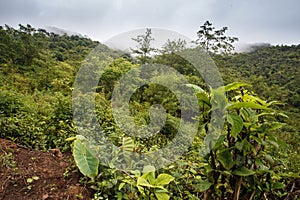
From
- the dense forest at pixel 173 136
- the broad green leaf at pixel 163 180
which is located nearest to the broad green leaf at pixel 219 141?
the dense forest at pixel 173 136

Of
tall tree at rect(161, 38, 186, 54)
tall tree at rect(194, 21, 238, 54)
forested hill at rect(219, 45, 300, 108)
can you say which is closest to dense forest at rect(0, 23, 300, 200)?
tall tree at rect(161, 38, 186, 54)

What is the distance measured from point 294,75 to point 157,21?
1859 cm

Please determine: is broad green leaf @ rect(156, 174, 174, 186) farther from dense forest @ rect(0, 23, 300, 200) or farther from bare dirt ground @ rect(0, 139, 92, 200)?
bare dirt ground @ rect(0, 139, 92, 200)

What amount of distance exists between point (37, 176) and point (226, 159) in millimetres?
1373

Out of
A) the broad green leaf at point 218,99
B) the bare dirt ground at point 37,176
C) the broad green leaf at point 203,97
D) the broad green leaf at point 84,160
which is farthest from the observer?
the bare dirt ground at point 37,176

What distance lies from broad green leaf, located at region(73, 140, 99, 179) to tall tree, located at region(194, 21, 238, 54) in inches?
313

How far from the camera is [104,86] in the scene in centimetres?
525

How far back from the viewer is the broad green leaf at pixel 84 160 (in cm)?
139

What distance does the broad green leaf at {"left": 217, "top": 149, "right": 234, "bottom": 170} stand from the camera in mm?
917

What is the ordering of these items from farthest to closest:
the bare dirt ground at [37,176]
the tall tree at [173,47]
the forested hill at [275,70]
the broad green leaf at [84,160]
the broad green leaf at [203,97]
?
the forested hill at [275,70]
the tall tree at [173,47]
the bare dirt ground at [37,176]
the broad green leaf at [84,160]
the broad green leaf at [203,97]

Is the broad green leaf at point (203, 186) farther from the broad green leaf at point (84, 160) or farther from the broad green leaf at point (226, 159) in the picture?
the broad green leaf at point (84, 160)

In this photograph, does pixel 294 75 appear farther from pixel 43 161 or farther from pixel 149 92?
pixel 43 161

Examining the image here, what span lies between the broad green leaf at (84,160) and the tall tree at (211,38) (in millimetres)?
7962

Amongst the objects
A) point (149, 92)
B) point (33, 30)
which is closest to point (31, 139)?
point (149, 92)
